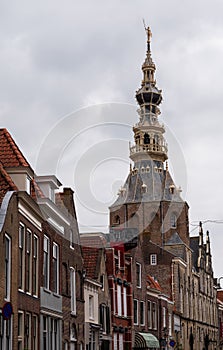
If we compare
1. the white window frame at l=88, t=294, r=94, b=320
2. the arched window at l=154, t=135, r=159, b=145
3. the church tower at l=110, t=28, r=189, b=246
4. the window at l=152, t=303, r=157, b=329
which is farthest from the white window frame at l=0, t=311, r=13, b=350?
the arched window at l=154, t=135, r=159, b=145

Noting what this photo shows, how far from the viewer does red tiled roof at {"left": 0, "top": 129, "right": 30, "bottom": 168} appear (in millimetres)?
26605

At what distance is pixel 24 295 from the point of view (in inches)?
958

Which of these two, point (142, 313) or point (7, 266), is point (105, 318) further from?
point (7, 266)

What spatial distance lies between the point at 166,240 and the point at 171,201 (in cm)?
609

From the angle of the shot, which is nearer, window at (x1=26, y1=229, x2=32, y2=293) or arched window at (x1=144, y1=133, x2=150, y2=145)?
window at (x1=26, y1=229, x2=32, y2=293)

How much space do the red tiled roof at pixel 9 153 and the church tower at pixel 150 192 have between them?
50819 mm

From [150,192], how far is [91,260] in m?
47.2

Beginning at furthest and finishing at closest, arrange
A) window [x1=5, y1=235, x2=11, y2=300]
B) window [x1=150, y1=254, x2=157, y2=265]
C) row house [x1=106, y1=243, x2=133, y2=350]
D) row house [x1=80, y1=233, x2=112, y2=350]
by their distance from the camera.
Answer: window [x1=150, y1=254, x2=157, y2=265] < row house [x1=106, y1=243, x2=133, y2=350] < row house [x1=80, y1=233, x2=112, y2=350] < window [x1=5, y1=235, x2=11, y2=300]

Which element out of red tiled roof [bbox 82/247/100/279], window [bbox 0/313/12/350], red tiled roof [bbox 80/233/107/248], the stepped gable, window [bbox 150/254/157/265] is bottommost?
window [bbox 0/313/12/350]

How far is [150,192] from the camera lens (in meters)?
87.0

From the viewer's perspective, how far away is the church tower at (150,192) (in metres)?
84.8

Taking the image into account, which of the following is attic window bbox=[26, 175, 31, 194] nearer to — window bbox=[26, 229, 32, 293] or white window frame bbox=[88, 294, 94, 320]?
window bbox=[26, 229, 32, 293]

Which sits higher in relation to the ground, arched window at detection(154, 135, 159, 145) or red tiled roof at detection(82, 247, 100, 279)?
arched window at detection(154, 135, 159, 145)

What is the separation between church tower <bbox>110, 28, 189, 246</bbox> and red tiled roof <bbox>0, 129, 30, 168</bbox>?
50819 millimetres
